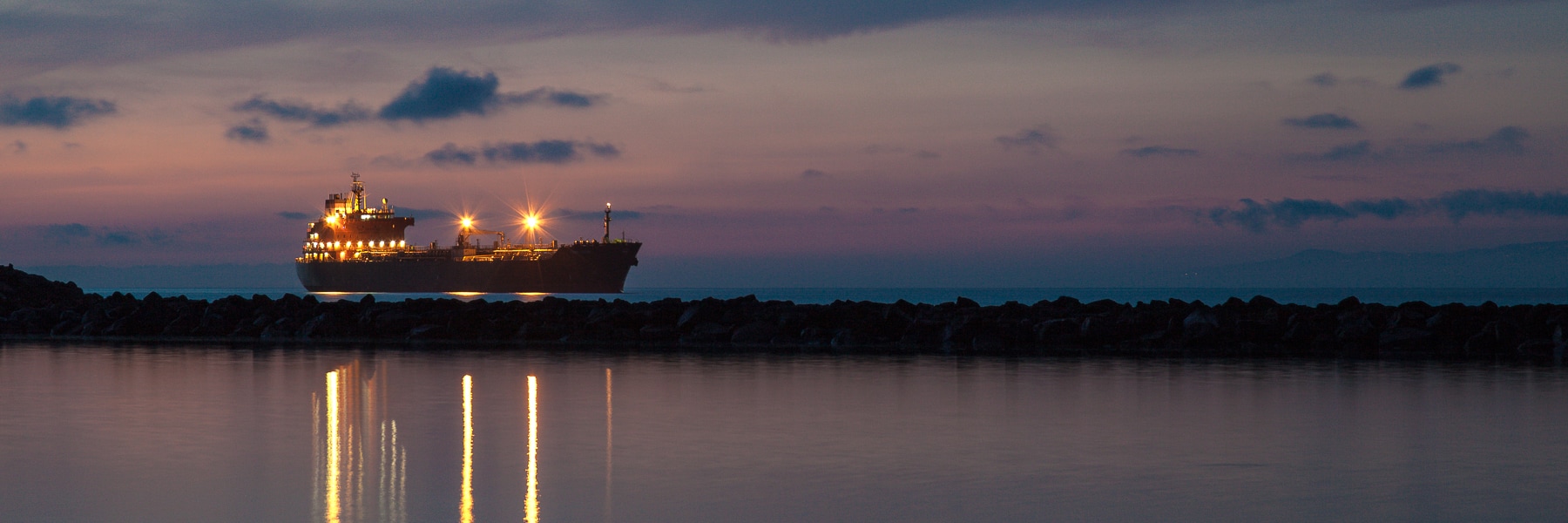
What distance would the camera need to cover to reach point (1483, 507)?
7.07 metres

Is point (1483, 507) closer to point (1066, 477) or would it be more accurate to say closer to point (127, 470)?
point (1066, 477)

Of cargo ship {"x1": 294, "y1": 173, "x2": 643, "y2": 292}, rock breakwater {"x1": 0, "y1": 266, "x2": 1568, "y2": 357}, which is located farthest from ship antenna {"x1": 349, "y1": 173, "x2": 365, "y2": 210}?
rock breakwater {"x1": 0, "y1": 266, "x2": 1568, "y2": 357}

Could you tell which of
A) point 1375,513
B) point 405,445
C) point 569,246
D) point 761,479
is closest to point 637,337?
point 405,445

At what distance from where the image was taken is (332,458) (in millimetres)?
8906

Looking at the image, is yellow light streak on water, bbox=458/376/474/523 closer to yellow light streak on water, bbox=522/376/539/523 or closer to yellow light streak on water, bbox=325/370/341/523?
yellow light streak on water, bbox=522/376/539/523

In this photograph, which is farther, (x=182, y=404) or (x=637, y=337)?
(x=637, y=337)

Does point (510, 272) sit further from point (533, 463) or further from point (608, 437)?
point (533, 463)

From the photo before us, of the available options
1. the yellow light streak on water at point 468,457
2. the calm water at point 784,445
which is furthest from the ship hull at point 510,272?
the yellow light streak on water at point 468,457

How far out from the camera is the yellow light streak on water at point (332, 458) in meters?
7.02

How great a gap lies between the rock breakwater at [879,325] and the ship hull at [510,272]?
8312 centimetres

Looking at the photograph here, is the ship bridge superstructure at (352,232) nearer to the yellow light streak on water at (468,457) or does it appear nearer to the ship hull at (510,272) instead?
the ship hull at (510,272)

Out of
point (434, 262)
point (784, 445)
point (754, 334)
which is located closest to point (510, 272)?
point (434, 262)

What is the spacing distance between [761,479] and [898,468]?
872 mm

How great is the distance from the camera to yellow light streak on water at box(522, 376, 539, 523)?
6.96 meters
